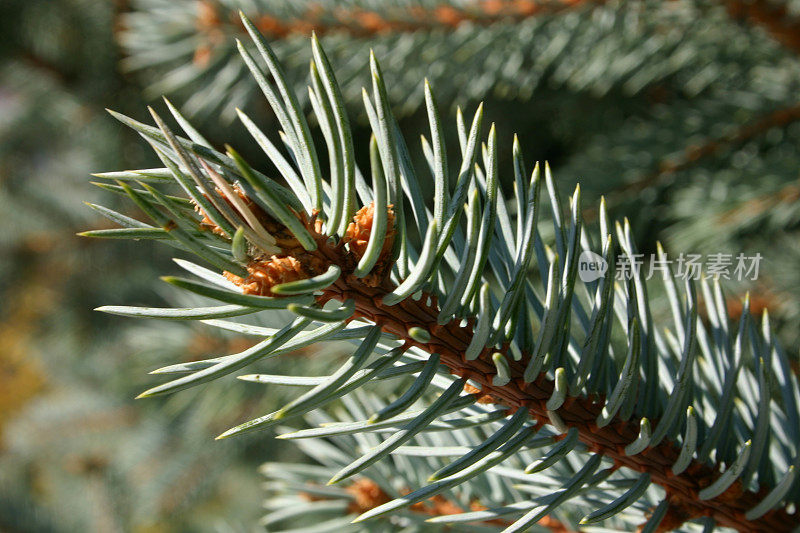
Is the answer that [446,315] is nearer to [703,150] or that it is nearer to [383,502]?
[383,502]

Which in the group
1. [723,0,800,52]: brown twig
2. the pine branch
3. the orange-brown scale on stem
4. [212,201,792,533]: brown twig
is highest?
[723,0,800,52]: brown twig

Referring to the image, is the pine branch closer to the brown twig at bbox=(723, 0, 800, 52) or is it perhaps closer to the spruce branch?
the brown twig at bbox=(723, 0, 800, 52)

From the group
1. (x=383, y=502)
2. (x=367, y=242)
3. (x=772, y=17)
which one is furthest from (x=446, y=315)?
(x=772, y=17)

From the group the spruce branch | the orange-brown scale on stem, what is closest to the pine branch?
the spruce branch

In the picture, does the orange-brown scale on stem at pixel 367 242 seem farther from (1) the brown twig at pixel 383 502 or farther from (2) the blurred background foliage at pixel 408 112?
(2) the blurred background foliage at pixel 408 112

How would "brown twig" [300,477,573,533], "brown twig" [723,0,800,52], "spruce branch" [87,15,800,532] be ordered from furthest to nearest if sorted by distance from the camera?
"brown twig" [723,0,800,52] → "brown twig" [300,477,573,533] → "spruce branch" [87,15,800,532]

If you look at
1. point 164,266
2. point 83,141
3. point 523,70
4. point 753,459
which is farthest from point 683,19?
point 164,266

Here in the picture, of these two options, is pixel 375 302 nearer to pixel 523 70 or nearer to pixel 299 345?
pixel 299 345

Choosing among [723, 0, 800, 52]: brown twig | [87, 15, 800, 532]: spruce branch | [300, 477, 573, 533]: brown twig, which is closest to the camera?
[87, 15, 800, 532]: spruce branch
